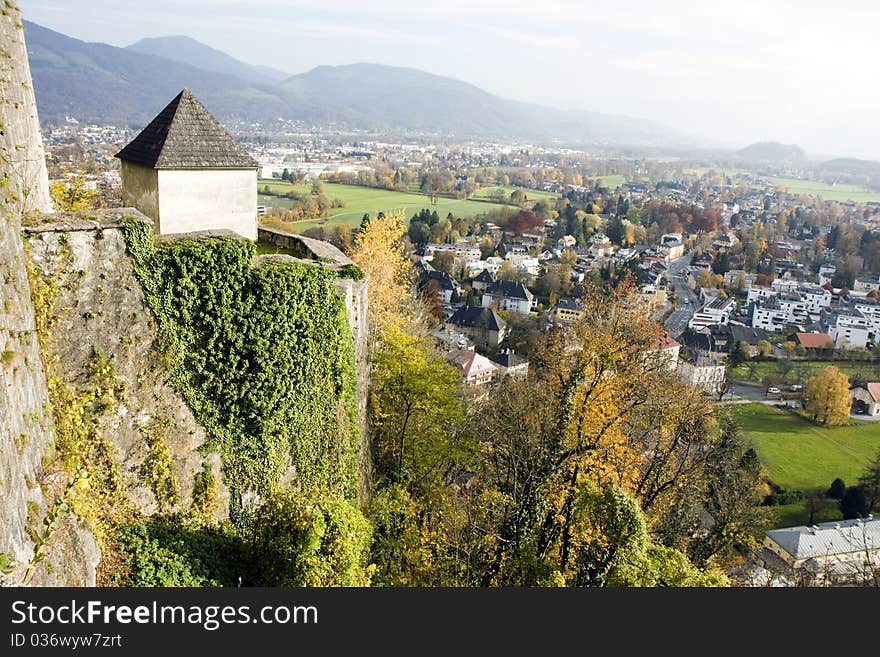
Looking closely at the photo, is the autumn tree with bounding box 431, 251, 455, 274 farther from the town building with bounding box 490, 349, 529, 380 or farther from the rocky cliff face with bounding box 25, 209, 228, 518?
the rocky cliff face with bounding box 25, 209, 228, 518

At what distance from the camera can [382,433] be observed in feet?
65.3

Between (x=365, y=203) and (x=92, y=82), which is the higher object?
(x=92, y=82)

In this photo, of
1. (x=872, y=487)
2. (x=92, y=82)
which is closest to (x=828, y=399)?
(x=872, y=487)

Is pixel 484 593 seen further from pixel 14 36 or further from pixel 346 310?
pixel 14 36

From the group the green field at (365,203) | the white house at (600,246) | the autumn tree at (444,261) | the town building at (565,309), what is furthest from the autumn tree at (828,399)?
the green field at (365,203)

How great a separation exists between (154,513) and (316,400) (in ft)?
13.0

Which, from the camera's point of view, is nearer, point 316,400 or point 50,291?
point 50,291

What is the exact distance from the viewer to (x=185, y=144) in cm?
1370

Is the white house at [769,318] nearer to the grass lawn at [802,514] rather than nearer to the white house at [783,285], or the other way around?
the white house at [783,285]

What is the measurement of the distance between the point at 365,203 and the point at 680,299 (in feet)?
148

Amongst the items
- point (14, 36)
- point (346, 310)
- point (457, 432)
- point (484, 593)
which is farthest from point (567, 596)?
point (457, 432)

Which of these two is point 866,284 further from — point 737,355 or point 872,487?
point 872,487

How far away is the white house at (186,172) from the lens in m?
13.5

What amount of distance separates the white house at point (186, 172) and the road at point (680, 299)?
60565 mm
